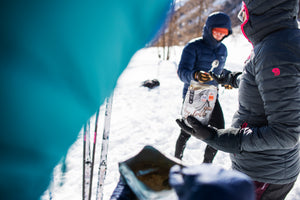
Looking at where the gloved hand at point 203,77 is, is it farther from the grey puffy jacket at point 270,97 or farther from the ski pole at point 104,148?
the ski pole at point 104,148

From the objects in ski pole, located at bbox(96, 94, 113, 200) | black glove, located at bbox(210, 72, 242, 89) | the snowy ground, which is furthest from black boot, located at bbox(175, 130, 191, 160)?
ski pole, located at bbox(96, 94, 113, 200)

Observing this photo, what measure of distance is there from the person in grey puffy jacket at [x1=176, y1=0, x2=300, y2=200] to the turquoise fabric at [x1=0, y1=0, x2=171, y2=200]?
489mm

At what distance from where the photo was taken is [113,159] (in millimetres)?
2529

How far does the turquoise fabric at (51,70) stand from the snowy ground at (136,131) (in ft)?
0.32

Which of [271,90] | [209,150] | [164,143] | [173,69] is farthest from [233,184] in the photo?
[173,69]

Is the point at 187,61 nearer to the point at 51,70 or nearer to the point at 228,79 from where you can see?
the point at 228,79

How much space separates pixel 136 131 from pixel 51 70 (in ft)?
9.26

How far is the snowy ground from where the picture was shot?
184 centimetres

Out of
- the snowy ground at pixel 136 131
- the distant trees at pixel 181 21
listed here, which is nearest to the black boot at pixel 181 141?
the snowy ground at pixel 136 131

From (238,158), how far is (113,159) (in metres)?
1.91

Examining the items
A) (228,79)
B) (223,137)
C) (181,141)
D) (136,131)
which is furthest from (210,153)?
(136,131)

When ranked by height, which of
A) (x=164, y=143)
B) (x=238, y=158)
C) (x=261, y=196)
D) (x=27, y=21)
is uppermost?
(x=27, y=21)

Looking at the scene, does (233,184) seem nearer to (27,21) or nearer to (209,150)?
(27,21)

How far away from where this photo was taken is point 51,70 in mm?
574
